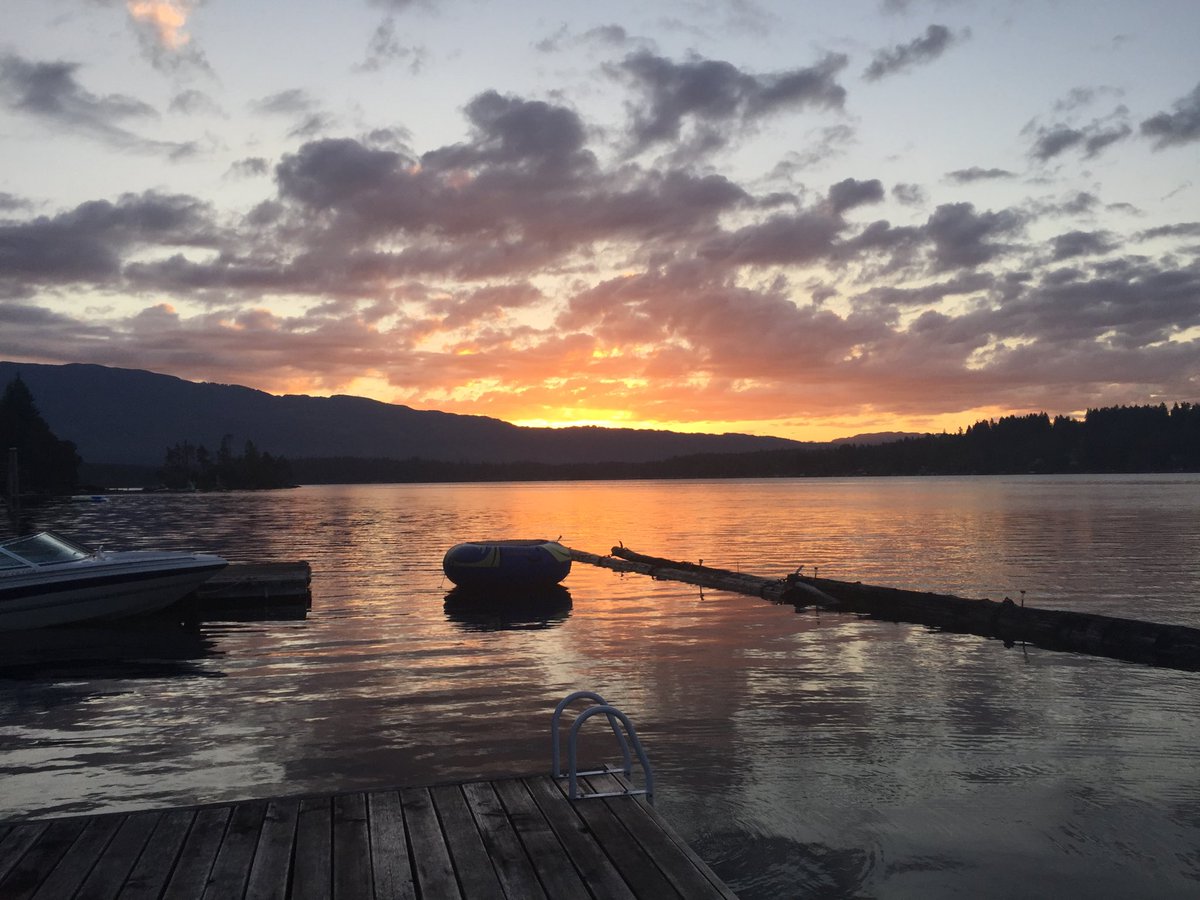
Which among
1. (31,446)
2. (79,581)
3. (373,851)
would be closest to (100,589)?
(79,581)

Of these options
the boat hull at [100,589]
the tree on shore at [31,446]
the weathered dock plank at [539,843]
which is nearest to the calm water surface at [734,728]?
the boat hull at [100,589]

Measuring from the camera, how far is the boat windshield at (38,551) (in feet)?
73.5

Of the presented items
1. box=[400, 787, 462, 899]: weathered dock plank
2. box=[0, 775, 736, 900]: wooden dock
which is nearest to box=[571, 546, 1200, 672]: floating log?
box=[0, 775, 736, 900]: wooden dock

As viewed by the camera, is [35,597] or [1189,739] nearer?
[1189,739]

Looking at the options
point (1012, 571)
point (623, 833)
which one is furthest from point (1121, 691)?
point (1012, 571)

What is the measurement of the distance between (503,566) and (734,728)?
776 inches

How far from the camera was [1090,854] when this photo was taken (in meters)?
9.37

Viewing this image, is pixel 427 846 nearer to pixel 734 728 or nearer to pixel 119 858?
pixel 119 858

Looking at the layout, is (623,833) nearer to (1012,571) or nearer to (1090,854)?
(1090,854)

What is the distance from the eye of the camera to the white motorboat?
72.8ft

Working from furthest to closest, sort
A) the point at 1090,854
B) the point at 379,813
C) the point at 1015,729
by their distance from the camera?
1. the point at 1015,729
2. the point at 1090,854
3. the point at 379,813

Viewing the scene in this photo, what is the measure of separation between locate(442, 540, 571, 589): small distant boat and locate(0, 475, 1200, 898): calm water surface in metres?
2.68

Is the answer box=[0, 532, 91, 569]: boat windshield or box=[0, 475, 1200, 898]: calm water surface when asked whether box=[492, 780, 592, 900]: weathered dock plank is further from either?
box=[0, 532, 91, 569]: boat windshield

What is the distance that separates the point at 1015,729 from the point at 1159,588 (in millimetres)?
22346
